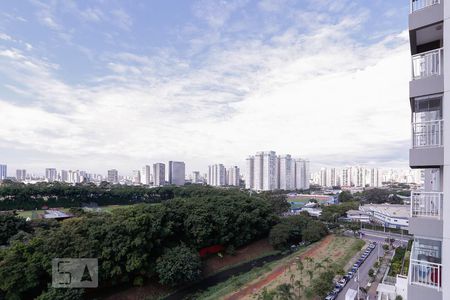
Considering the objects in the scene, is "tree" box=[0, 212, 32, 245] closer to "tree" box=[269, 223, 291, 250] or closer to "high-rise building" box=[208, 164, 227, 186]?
→ "tree" box=[269, 223, 291, 250]

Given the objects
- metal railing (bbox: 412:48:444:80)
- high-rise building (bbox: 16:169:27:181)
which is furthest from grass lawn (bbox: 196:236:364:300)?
high-rise building (bbox: 16:169:27:181)

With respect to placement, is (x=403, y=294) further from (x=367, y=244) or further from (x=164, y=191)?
(x=164, y=191)

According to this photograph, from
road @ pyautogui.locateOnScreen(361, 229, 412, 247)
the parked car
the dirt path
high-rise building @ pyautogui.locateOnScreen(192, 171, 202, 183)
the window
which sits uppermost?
the window

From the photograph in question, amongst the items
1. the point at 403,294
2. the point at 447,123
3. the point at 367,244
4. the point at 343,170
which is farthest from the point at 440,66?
the point at 343,170

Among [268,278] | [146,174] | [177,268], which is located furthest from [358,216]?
[146,174]

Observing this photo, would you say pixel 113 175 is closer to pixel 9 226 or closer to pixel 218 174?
pixel 218 174
